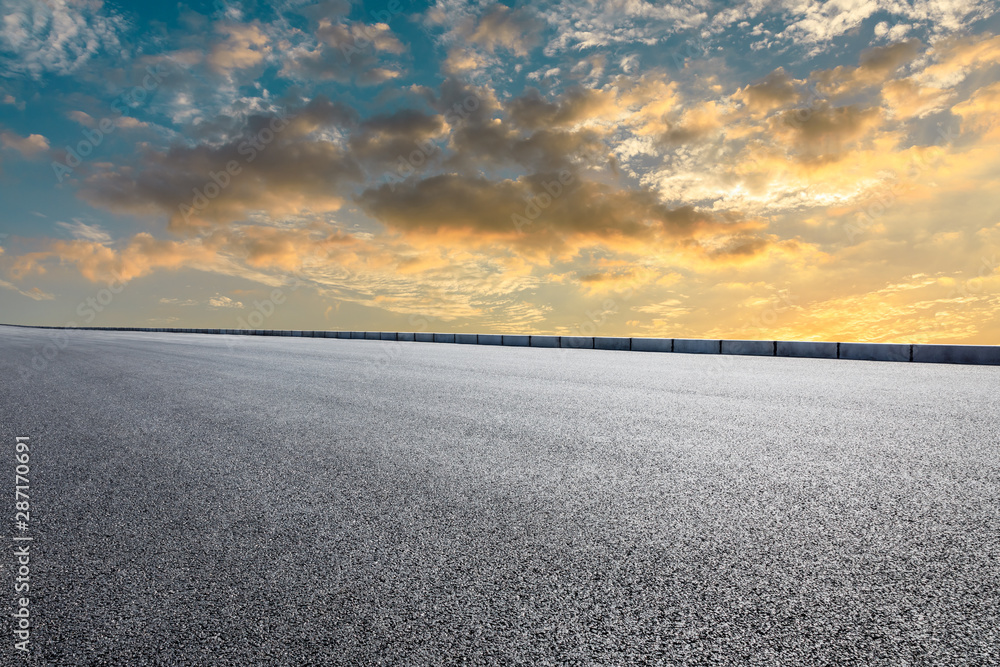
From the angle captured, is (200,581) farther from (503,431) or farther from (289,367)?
(289,367)

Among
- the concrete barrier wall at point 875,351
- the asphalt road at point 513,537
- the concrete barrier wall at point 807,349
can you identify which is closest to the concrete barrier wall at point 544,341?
the concrete barrier wall at point 807,349

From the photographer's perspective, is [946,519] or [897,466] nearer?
[946,519]

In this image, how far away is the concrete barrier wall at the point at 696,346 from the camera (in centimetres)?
1850

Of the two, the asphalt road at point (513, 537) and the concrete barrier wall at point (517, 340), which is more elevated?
the concrete barrier wall at point (517, 340)

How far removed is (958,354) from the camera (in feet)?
45.3

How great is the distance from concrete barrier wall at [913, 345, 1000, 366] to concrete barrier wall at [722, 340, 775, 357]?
355 centimetres

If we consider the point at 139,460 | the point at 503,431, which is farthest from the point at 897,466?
the point at 139,460

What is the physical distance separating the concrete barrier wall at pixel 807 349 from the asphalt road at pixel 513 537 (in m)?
10.3

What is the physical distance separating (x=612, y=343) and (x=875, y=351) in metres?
8.82

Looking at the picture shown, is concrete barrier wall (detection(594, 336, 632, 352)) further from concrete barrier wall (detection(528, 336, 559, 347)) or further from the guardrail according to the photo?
concrete barrier wall (detection(528, 336, 559, 347))

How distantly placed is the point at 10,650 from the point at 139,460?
2729mm

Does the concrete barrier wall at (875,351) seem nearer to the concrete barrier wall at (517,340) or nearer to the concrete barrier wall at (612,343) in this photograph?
the concrete barrier wall at (612,343)

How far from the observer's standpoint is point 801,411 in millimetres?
6441

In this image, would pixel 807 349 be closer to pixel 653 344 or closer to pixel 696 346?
pixel 696 346
